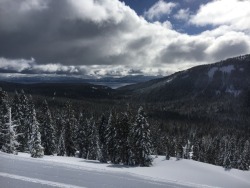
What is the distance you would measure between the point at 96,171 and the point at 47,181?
3117 millimetres

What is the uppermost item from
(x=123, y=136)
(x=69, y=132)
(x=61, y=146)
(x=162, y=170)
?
(x=123, y=136)

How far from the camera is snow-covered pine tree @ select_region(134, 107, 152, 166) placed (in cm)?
5038

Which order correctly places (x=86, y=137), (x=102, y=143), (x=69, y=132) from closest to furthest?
(x=102, y=143) < (x=69, y=132) < (x=86, y=137)

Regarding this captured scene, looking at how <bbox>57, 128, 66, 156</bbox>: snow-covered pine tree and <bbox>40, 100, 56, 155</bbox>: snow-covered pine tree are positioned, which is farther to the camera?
<bbox>57, 128, 66, 156</bbox>: snow-covered pine tree

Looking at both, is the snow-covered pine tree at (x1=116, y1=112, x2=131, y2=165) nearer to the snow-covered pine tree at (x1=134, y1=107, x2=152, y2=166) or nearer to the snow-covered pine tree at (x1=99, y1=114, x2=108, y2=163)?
the snow-covered pine tree at (x1=134, y1=107, x2=152, y2=166)

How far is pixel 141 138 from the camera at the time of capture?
5112cm

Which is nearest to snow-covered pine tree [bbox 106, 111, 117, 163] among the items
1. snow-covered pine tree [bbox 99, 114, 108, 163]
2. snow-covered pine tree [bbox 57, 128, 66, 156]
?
snow-covered pine tree [bbox 99, 114, 108, 163]

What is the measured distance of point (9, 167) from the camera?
12000 mm

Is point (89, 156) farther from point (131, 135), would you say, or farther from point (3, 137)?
point (3, 137)

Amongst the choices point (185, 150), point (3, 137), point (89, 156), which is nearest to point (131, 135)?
point (3, 137)

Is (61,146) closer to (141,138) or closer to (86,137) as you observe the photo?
(86,137)

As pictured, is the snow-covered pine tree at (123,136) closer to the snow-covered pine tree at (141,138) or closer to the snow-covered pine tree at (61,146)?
the snow-covered pine tree at (141,138)

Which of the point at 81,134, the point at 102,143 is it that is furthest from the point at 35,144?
the point at 81,134

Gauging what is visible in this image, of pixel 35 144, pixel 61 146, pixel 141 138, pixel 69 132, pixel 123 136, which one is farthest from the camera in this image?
pixel 61 146
